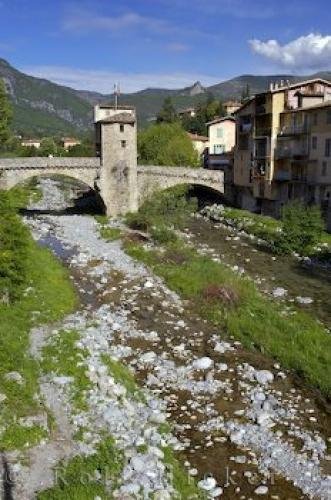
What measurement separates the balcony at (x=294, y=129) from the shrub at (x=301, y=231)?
1126cm

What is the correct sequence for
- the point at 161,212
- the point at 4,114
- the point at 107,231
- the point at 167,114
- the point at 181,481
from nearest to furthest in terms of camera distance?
the point at 181,481 → the point at 107,231 → the point at 161,212 → the point at 4,114 → the point at 167,114

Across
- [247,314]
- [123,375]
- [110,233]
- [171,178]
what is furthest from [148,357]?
[171,178]

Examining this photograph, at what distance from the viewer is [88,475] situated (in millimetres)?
11539

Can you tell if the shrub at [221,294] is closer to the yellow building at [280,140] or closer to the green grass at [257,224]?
the green grass at [257,224]

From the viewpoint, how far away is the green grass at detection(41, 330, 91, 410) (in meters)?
15.4

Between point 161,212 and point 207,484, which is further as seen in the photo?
point 161,212

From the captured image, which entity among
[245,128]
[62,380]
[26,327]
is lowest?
[62,380]

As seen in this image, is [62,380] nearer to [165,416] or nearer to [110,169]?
[165,416]

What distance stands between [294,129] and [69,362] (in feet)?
111

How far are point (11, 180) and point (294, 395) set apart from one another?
3572 cm

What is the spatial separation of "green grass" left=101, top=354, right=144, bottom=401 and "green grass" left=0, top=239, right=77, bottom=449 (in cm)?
221

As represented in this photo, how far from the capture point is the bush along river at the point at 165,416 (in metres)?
11.8

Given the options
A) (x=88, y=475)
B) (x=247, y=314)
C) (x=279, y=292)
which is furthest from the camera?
(x=279, y=292)

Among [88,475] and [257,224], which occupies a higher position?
[257,224]
